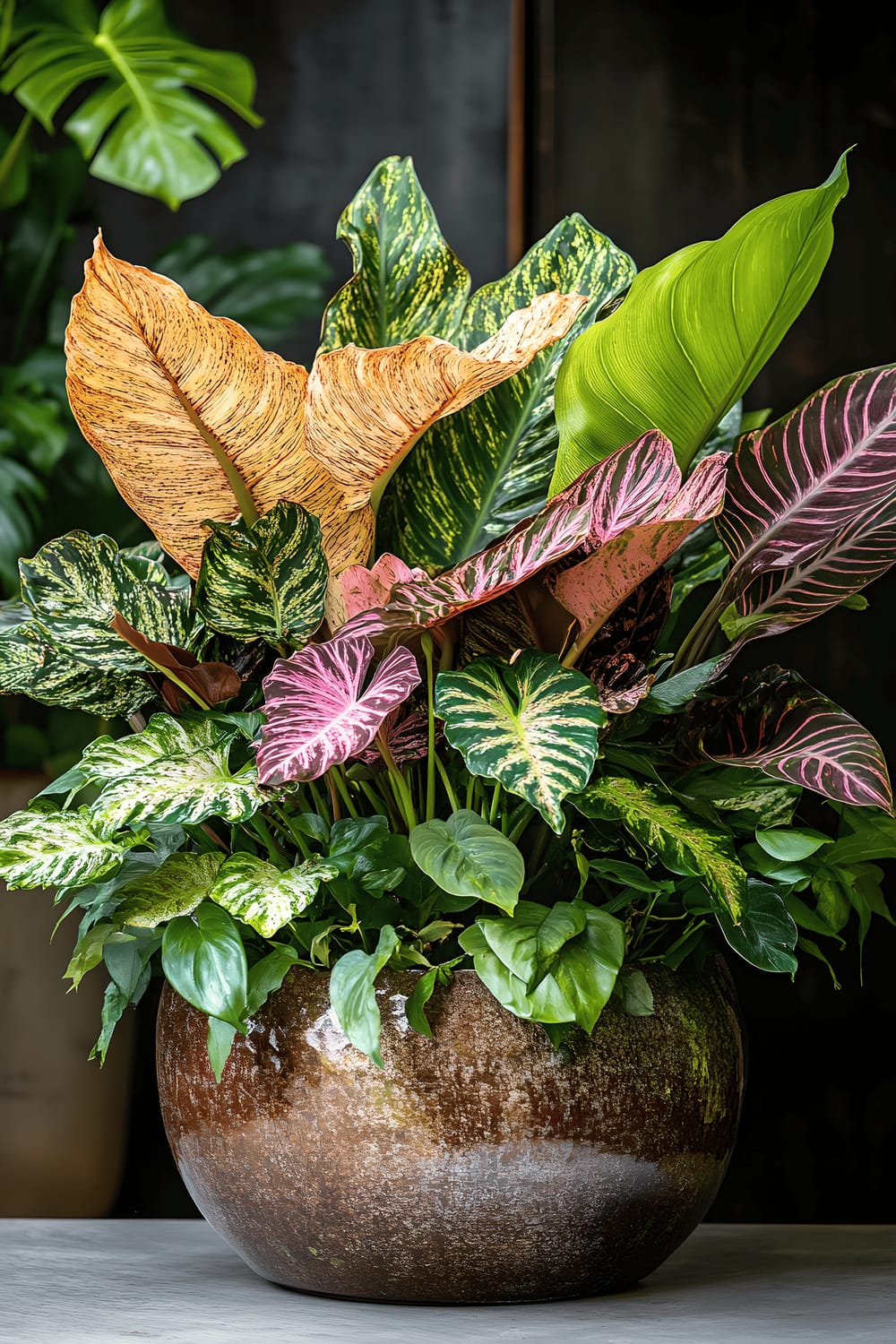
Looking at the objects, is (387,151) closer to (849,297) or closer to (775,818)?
(849,297)

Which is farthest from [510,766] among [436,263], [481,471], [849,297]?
[849,297]

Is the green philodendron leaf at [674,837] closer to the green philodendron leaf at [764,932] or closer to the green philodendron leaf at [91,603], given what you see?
the green philodendron leaf at [764,932]

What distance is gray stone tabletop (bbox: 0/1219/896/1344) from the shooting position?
730 millimetres

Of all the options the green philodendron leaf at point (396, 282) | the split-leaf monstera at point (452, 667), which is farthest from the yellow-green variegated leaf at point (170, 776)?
the green philodendron leaf at point (396, 282)

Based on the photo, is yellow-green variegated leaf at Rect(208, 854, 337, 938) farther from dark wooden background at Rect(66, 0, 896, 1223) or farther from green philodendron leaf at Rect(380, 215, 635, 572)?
dark wooden background at Rect(66, 0, 896, 1223)

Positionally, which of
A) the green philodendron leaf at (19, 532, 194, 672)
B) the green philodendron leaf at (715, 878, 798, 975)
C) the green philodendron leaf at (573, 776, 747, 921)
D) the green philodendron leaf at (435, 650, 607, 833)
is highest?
the green philodendron leaf at (19, 532, 194, 672)

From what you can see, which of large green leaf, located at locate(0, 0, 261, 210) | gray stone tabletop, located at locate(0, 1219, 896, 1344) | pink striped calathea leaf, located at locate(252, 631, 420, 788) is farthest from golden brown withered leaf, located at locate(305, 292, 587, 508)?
large green leaf, located at locate(0, 0, 261, 210)

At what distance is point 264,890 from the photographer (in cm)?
72

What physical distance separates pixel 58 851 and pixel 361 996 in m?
0.20

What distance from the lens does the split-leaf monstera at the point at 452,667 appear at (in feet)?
2.34

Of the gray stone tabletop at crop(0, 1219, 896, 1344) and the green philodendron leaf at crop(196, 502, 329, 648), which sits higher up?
the green philodendron leaf at crop(196, 502, 329, 648)

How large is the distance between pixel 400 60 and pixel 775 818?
0.92m

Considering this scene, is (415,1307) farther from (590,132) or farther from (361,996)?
(590,132)

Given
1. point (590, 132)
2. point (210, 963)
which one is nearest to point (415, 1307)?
point (210, 963)
